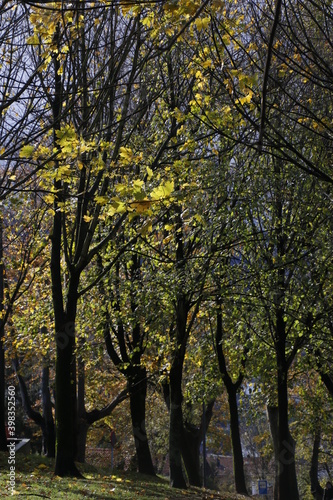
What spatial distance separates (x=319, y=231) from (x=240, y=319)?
12.6 ft

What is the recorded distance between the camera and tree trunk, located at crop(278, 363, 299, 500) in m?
16.8

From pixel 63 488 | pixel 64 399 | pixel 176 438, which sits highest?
pixel 64 399

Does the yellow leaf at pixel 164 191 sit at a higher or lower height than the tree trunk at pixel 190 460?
higher

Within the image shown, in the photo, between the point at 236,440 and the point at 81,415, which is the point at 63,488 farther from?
the point at 236,440

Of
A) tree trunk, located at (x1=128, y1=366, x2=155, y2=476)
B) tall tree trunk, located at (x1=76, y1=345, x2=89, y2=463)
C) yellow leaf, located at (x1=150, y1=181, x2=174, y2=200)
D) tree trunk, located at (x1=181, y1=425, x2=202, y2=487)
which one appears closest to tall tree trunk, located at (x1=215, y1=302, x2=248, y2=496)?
tree trunk, located at (x1=181, y1=425, x2=202, y2=487)

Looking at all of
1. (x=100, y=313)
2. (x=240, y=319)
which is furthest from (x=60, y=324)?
(x=240, y=319)

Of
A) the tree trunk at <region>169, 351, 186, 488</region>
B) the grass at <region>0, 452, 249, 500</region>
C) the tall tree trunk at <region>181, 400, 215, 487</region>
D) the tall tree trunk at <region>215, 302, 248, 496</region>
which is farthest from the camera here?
the tall tree trunk at <region>181, 400, 215, 487</region>

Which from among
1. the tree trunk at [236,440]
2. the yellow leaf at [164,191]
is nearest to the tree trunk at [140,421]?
the tree trunk at [236,440]

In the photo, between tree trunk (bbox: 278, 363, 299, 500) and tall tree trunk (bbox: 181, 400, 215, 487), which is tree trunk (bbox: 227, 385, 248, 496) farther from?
tree trunk (bbox: 278, 363, 299, 500)

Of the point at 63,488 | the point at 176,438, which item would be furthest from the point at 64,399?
the point at 176,438

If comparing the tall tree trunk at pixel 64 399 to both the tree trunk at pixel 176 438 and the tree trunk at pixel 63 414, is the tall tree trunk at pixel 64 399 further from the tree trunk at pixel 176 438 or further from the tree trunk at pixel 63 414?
the tree trunk at pixel 176 438

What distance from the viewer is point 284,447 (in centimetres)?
1725

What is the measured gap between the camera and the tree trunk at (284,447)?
16766 millimetres

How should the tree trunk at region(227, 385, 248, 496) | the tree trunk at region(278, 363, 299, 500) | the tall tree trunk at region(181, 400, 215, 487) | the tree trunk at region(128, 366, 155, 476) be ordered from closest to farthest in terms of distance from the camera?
the tree trunk at region(278, 363, 299, 500) < the tree trunk at region(128, 366, 155, 476) < the tree trunk at region(227, 385, 248, 496) < the tall tree trunk at region(181, 400, 215, 487)
